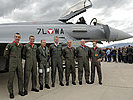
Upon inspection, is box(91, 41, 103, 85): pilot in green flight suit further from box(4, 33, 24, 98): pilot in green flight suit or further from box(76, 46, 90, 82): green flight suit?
box(4, 33, 24, 98): pilot in green flight suit

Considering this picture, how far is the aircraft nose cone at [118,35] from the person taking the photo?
6.17 meters

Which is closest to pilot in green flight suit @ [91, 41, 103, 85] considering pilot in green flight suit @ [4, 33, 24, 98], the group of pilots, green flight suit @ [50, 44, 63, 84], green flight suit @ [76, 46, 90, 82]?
the group of pilots

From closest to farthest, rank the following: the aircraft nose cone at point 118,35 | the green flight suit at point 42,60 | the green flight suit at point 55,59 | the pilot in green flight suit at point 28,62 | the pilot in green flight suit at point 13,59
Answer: the pilot in green flight suit at point 13,59, the pilot in green flight suit at point 28,62, the green flight suit at point 42,60, the green flight suit at point 55,59, the aircraft nose cone at point 118,35

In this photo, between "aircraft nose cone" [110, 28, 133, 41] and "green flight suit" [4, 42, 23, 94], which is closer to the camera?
"green flight suit" [4, 42, 23, 94]

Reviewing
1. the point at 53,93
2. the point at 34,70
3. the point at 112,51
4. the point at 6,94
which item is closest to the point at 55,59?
the point at 34,70

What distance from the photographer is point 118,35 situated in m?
6.24

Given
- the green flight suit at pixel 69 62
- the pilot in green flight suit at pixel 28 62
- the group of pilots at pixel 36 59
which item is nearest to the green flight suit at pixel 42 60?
the group of pilots at pixel 36 59

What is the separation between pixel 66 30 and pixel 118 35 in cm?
294

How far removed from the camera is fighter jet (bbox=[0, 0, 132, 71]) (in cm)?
505

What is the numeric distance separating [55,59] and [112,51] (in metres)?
8.95

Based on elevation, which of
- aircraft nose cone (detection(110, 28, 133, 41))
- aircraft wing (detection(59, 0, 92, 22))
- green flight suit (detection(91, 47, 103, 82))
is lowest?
green flight suit (detection(91, 47, 103, 82))

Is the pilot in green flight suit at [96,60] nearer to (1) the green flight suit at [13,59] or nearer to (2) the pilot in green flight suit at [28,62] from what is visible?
(2) the pilot in green flight suit at [28,62]

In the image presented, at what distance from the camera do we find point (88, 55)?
4305mm

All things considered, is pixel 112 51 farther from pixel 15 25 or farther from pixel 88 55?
pixel 15 25
